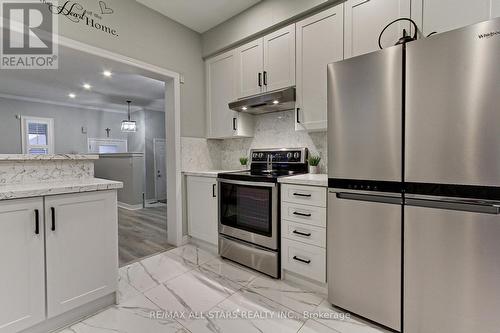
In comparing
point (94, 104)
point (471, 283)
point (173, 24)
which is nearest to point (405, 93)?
point (471, 283)

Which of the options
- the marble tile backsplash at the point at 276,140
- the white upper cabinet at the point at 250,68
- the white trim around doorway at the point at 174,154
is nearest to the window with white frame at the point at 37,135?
the white trim around doorway at the point at 174,154

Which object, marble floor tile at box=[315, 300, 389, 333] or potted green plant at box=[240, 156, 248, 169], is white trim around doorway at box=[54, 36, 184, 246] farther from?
marble floor tile at box=[315, 300, 389, 333]

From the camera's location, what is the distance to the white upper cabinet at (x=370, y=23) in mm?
1771

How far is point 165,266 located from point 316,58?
2.61 meters

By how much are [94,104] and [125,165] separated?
2379 mm

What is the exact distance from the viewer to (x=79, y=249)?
63.1 inches

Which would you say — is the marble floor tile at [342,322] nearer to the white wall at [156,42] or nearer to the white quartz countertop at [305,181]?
the white quartz countertop at [305,181]

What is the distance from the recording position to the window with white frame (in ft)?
18.4

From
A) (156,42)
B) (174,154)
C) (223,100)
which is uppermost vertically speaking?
(156,42)

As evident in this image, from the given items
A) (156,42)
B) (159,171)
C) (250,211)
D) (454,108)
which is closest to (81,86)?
(159,171)

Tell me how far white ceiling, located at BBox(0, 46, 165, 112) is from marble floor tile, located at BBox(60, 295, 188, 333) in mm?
2358

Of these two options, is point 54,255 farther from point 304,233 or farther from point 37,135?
point 37,135

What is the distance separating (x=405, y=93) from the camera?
139cm

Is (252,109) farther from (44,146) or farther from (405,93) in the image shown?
(44,146)
